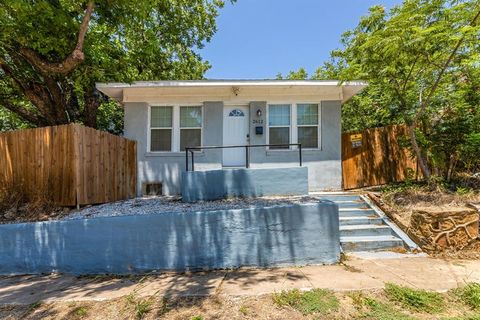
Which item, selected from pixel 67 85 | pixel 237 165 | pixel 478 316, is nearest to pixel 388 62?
pixel 237 165

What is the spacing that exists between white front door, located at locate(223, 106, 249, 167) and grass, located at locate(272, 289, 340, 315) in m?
5.35

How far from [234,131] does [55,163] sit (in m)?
4.80

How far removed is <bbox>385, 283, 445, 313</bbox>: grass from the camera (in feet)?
10.1

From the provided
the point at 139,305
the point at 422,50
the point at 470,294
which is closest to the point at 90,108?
the point at 139,305

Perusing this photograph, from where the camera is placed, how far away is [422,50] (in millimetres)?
6102

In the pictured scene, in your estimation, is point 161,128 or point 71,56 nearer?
point 71,56

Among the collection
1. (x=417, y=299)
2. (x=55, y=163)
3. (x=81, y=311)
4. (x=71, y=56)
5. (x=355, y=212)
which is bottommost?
(x=81, y=311)

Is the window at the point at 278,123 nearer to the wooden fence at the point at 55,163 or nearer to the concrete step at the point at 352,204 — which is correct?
the concrete step at the point at 352,204

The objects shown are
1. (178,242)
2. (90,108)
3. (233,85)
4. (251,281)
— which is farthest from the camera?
(90,108)

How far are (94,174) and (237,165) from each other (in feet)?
13.0

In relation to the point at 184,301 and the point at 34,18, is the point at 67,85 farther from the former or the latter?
the point at 184,301

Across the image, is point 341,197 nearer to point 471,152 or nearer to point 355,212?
point 355,212

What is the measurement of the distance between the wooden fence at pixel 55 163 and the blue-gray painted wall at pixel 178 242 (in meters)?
1.23

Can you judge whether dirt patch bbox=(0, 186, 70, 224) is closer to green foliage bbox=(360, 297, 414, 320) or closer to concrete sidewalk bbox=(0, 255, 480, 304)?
concrete sidewalk bbox=(0, 255, 480, 304)
